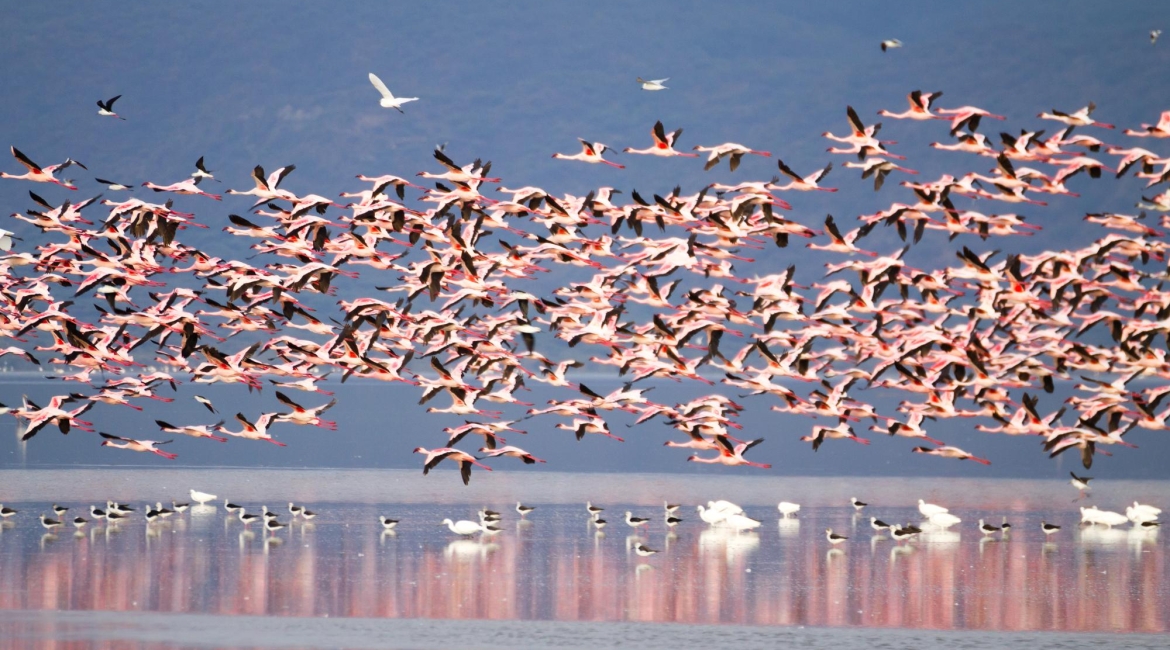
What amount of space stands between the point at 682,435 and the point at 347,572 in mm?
56096

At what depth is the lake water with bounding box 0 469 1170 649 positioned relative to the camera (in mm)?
19328

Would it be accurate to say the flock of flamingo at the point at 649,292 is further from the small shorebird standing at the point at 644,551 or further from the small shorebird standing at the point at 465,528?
the small shorebird standing at the point at 644,551

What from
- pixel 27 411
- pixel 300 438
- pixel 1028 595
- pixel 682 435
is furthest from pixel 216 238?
pixel 1028 595

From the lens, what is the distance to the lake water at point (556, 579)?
1933cm

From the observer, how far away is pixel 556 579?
76.4 feet

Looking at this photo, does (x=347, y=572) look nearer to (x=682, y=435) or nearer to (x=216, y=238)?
(x=682, y=435)

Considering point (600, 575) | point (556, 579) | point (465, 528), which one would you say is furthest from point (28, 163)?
point (600, 575)

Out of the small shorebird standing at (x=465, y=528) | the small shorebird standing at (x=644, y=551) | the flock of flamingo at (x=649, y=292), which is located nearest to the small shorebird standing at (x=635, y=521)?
the flock of flamingo at (x=649, y=292)

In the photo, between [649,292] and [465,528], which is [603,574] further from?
[649,292]

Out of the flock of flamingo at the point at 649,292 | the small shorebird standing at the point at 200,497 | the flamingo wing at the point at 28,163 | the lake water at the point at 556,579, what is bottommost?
the lake water at the point at 556,579

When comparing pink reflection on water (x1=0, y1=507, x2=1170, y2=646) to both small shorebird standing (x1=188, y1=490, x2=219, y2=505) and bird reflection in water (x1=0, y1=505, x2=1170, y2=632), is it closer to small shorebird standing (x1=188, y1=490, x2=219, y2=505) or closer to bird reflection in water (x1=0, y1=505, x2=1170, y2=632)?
bird reflection in water (x1=0, y1=505, x2=1170, y2=632)

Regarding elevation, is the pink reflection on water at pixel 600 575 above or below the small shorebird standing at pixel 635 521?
below

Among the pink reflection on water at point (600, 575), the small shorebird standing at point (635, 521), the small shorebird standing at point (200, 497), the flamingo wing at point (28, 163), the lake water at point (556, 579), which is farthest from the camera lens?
the small shorebird standing at point (200, 497)

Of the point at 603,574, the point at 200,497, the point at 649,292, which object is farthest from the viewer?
the point at 200,497
